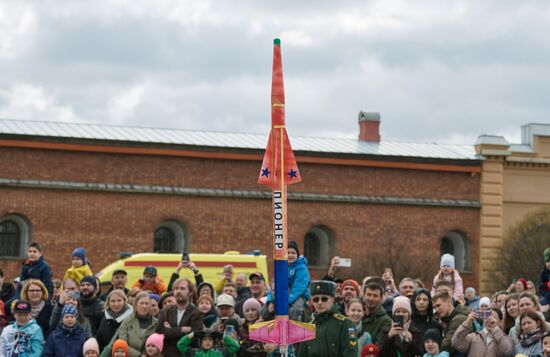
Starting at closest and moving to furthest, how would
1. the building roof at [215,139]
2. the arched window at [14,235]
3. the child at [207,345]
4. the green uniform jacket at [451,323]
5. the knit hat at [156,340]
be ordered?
the green uniform jacket at [451,323], the child at [207,345], the knit hat at [156,340], the arched window at [14,235], the building roof at [215,139]

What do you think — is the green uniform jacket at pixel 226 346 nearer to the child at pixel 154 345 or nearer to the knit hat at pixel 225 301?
the child at pixel 154 345

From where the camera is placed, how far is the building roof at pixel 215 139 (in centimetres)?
4084

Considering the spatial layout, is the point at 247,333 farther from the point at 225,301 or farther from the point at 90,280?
Result: the point at 90,280

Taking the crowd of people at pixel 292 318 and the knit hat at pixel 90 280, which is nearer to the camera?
the crowd of people at pixel 292 318

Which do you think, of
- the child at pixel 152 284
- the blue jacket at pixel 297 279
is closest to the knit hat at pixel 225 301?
the blue jacket at pixel 297 279

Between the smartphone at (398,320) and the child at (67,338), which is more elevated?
the smartphone at (398,320)

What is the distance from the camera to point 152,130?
4419 centimetres

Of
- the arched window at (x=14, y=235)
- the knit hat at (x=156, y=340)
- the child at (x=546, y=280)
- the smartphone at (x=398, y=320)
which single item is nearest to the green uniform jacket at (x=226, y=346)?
the knit hat at (x=156, y=340)

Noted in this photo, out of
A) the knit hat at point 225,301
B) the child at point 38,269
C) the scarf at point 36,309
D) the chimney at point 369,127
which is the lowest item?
the scarf at point 36,309

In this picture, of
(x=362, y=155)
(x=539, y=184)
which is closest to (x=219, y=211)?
(x=362, y=155)

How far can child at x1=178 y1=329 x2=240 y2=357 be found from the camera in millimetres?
16016

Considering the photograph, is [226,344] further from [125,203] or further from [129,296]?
[125,203]

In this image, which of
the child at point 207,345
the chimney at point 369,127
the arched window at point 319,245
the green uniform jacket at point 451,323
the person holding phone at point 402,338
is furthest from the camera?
the chimney at point 369,127

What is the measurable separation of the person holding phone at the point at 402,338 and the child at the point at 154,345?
3093 millimetres
